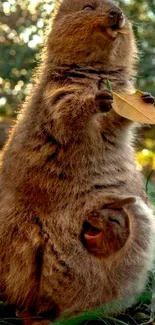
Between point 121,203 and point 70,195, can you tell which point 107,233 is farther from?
point 70,195

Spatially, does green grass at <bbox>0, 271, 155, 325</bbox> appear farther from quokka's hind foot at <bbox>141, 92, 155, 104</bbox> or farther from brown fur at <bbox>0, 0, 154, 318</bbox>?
quokka's hind foot at <bbox>141, 92, 155, 104</bbox>

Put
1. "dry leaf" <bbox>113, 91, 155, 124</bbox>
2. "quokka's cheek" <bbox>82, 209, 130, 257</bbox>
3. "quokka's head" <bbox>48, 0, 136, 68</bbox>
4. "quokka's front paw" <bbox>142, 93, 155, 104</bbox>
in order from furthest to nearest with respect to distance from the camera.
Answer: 1. "quokka's head" <bbox>48, 0, 136, 68</bbox>
2. "quokka's front paw" <bbox>142, 93, 155, 104</bbox>
3. "dry leaf" <bbox>113, 91, 155, 124</bbox>
4. "quokka's cheek" <bbox>82, 209, 130, 257</bbox>

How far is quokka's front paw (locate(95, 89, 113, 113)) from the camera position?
373cm

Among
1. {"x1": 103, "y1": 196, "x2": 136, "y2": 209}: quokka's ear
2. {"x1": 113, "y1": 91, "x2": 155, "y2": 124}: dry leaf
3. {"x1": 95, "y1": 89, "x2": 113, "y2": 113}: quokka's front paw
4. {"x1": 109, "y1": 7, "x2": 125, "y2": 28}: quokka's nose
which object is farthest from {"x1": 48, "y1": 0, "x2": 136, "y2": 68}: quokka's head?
{"x1": 103, "y1": 196, "x2": 136, "y2": 209}: quokka's ear

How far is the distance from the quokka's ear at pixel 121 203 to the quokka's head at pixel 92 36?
0.79 meters

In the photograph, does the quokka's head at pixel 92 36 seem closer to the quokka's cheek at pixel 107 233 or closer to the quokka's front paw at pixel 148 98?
the quokka's front paw at pixel 148 98

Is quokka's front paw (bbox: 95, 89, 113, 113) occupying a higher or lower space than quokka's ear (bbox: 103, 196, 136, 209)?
higher

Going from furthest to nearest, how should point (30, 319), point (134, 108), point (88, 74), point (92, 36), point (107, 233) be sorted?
point (92, 36)
point (88, 74)
point (134, 108)
point (30, 319)
point (107, 233)

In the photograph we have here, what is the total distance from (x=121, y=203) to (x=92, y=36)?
0.95 metres

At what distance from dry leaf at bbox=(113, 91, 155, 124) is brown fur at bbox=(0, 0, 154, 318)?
77 mm

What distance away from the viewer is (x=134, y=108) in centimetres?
392

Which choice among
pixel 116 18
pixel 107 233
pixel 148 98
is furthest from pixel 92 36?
pixel 107 233

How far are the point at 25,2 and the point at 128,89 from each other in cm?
466

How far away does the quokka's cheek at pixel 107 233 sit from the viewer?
3.64 metres
